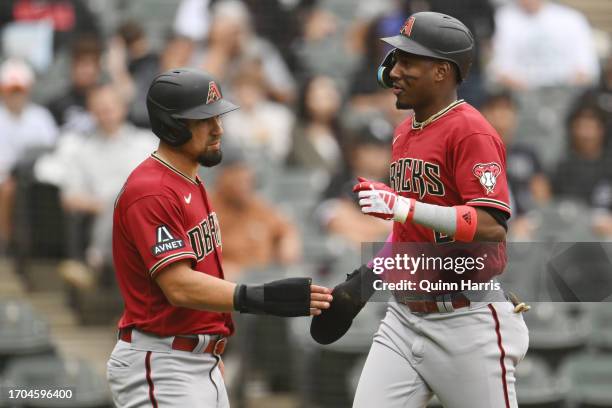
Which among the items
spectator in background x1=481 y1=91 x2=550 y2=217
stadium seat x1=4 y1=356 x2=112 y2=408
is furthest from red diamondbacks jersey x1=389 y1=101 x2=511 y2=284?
spectator in background x1=481 y1=91 x2=550 y2=217

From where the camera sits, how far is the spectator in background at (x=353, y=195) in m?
6.72

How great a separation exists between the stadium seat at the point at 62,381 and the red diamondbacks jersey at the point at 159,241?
183 centimetres

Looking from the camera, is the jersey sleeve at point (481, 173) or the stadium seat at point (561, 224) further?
the stadium seat at point (561, 224)


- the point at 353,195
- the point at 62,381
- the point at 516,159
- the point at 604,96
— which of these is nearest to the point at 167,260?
the point at 62,381

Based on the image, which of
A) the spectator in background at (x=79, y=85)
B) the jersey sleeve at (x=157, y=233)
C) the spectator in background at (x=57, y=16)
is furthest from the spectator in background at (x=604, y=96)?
the jersey sleeve at (x=157, y=233)

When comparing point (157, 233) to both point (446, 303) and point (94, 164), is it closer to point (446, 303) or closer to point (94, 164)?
point (446, 303)

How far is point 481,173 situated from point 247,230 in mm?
3465

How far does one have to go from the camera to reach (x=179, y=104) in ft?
11.4

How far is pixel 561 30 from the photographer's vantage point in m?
8.45

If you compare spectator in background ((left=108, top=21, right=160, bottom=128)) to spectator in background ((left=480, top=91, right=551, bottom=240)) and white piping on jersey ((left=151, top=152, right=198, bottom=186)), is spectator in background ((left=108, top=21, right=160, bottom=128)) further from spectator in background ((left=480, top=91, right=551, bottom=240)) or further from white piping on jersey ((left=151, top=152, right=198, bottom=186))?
white piping on jersey ((left=151, top=152, right=198, bottom=186))

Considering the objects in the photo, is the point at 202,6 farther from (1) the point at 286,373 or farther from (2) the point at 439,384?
(2) the point at 439,384

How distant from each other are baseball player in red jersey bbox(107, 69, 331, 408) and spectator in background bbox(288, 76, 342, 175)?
4.12 metres

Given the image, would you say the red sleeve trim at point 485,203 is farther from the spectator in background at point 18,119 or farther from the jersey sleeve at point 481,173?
the spectator in background at point 18,119

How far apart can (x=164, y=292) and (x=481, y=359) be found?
1.01 m
